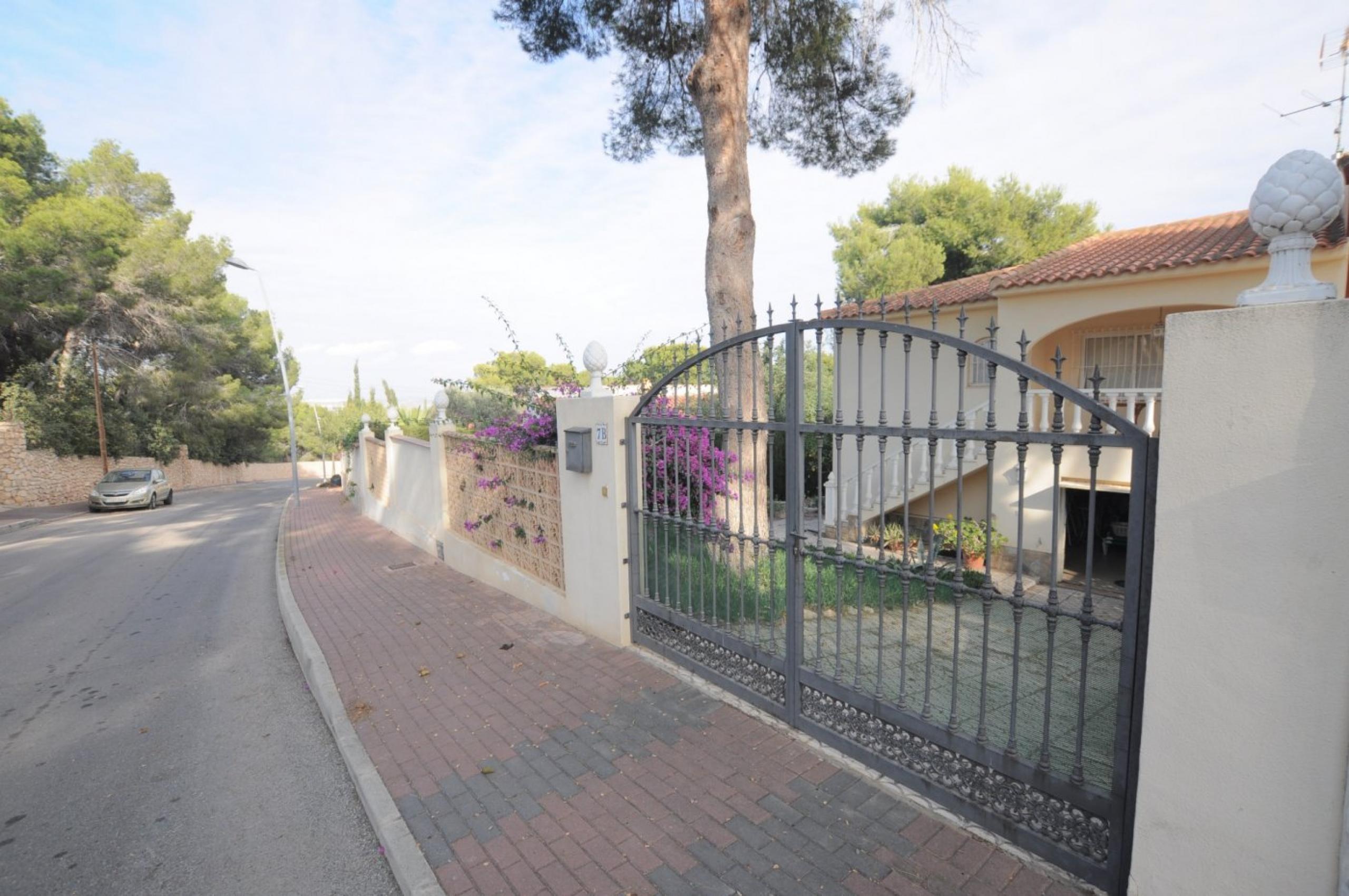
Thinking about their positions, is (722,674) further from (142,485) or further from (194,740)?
(142,485)

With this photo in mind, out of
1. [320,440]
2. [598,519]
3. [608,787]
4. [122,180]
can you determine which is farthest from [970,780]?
[320,440]

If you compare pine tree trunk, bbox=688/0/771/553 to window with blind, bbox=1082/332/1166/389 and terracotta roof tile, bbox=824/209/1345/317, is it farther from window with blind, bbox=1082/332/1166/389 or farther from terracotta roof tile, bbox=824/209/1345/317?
window with blind, bbox=1082/332/1166/389

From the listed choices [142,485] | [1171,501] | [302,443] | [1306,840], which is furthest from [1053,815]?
[302,443]

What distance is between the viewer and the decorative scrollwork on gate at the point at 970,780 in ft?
8.32

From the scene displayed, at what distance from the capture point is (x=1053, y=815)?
2.65 metres

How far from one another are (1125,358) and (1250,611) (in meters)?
10.4

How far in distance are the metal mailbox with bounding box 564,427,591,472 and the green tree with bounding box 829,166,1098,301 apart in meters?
16.2

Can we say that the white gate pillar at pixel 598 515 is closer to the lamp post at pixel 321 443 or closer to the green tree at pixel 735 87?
the green tree at pixel 735 87

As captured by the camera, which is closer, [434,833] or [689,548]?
[434,833]

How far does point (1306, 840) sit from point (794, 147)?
31.0 feet

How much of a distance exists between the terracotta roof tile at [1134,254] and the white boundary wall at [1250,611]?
503cm

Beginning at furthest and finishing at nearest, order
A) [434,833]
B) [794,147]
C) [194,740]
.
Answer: [794,147], [194,740], [434,833]

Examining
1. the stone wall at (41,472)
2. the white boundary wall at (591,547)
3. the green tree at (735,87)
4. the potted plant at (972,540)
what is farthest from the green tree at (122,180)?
the potted plant at (972,540)

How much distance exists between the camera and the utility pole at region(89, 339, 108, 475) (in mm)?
20562
